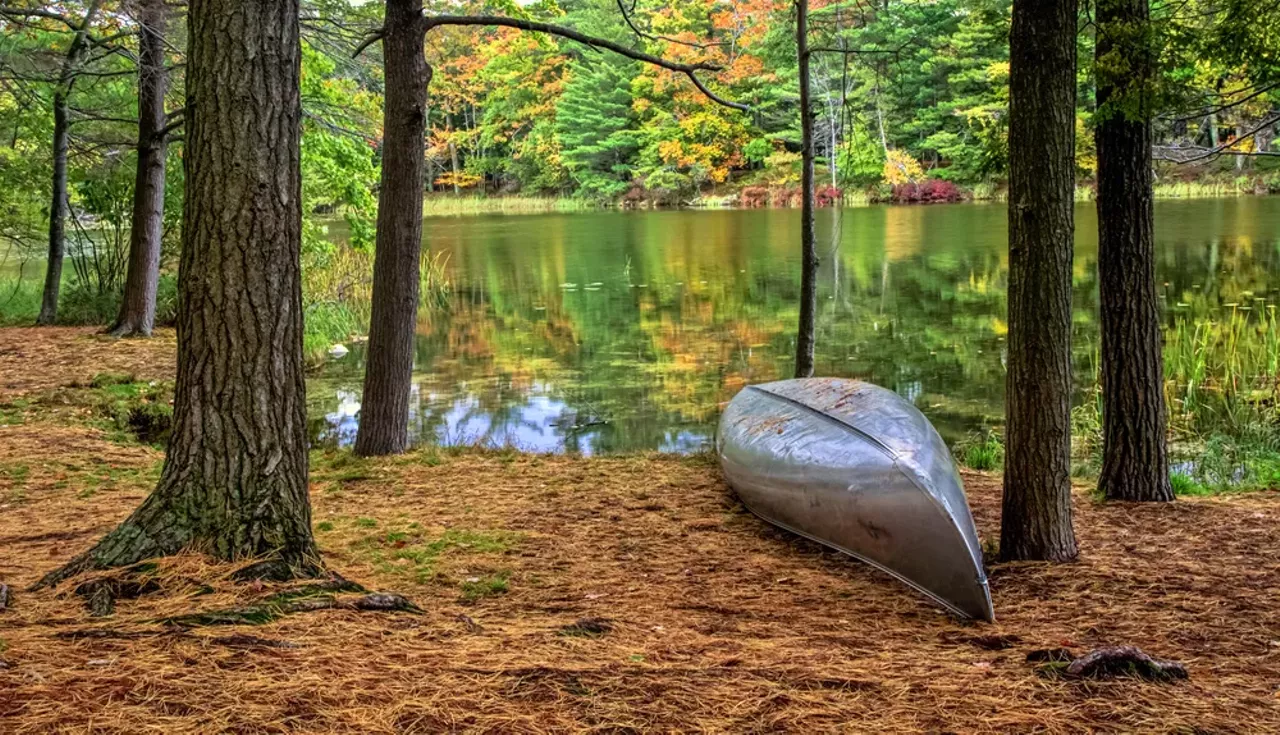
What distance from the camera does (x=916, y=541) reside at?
3.61 m

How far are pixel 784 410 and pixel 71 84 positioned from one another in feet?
31.2

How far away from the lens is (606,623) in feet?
9.16

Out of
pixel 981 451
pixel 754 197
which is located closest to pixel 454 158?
pixel 754 197

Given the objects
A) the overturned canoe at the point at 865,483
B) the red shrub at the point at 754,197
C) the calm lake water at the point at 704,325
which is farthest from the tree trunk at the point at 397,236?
the red shrub at the point at 754,197

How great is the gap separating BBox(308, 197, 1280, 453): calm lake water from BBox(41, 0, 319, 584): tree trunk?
13.9 ft

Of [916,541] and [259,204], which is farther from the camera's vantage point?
[916,541]

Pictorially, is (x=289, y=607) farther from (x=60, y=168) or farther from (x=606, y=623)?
(x=60, y=168)

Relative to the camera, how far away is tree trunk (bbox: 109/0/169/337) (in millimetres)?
9977

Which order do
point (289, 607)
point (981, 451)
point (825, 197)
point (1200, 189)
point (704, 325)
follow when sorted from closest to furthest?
point (289, 607)
point (981, 451)
point (704, 325)
point (1200, 189)
point (825, 197)

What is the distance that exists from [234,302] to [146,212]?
8518 mm

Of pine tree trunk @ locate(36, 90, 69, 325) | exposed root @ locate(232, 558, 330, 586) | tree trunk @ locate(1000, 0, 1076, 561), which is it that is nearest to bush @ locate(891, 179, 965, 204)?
pine tree trunk @ locate(36, 90, 69, 325)

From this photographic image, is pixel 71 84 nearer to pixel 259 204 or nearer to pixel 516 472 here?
pixel 516 472

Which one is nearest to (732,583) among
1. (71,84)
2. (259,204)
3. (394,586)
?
(394,586)

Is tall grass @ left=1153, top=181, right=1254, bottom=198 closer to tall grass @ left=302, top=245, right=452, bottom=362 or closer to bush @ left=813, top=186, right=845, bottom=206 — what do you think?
bush @ left=813, top=186, right=845, bottom=206
